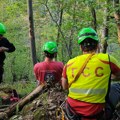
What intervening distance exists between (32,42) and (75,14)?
29.9 feet

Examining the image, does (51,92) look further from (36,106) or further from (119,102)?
(119,102)

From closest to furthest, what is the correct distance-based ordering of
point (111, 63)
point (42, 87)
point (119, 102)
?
point (111, 63)
point (119, 102)
point (42, 87)

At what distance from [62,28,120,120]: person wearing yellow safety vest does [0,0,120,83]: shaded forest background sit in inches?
398

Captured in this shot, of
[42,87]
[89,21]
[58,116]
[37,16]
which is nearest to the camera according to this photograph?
[58,116]

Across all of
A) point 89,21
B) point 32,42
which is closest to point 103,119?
point 32,42

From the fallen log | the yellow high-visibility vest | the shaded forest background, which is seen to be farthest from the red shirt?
the shaded forest background

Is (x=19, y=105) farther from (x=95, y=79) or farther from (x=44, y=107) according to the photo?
(x=95, y=79)

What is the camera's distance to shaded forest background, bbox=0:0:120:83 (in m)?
20.1

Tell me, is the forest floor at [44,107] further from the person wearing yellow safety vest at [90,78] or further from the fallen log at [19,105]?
the person wearing yellow safety vest at [90,78]

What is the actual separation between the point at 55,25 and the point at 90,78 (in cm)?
3221

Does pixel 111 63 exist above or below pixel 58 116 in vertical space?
above

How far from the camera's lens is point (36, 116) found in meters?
6.43

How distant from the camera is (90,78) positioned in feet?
15.1

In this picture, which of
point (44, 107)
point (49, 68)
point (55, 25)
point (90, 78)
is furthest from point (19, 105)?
point (55, 25)
